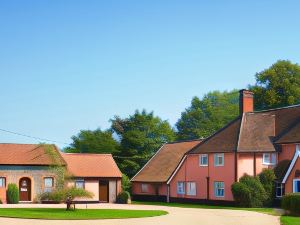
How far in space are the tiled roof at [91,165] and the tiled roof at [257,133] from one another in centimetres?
958

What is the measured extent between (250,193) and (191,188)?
935 centimetres

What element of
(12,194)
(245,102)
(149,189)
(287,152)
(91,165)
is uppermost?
(245,102)

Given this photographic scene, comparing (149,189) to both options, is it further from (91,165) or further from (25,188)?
(25,188)

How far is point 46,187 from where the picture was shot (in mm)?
54125

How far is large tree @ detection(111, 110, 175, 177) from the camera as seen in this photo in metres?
69.7

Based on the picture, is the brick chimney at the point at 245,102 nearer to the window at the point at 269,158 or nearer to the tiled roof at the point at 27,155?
the window at the point at 269,158

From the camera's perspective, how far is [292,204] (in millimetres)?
35500

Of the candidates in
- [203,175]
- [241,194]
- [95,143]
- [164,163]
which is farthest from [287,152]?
[95,143]

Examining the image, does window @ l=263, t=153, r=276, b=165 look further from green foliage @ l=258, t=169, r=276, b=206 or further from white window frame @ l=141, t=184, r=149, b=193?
white window frame @ l=141, t=184, r=149, b=193

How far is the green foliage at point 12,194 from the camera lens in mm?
51656

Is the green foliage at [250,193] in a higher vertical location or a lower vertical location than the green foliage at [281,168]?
lower

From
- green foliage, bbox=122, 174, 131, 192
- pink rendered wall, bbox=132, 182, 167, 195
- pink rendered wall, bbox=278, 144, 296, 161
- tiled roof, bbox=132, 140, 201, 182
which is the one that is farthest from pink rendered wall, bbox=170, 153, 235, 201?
green foliage, bbox=122, 174, 131, 192

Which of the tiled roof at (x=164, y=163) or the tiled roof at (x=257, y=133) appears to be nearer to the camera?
the tiled roof at (x=257, y=133)

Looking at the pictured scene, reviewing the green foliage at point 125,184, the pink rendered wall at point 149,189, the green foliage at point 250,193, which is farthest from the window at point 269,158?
the green foliage at point 125,184
